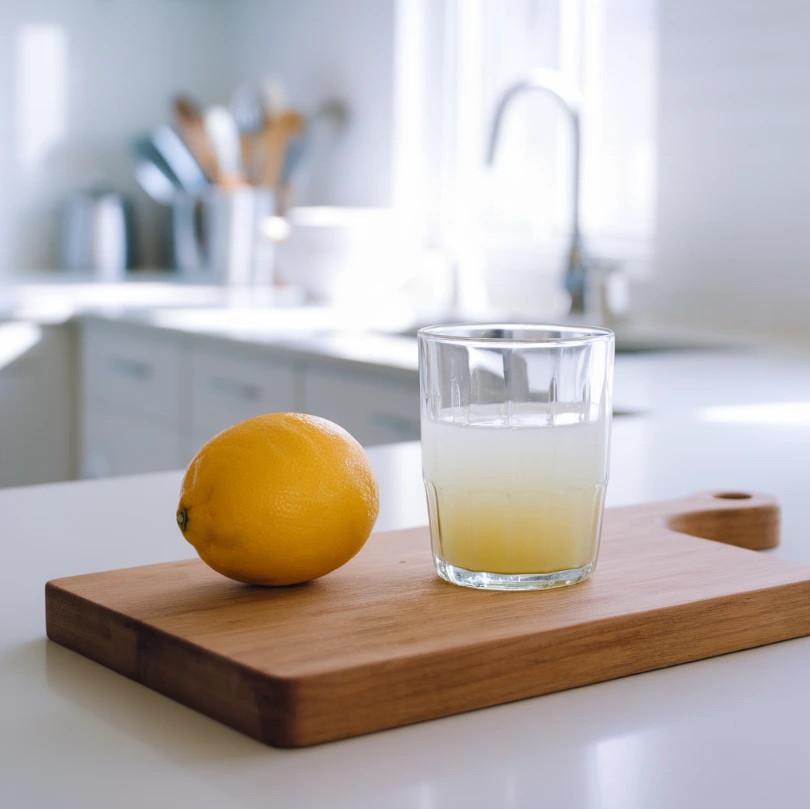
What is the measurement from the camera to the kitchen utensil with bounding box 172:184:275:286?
347 centimetres

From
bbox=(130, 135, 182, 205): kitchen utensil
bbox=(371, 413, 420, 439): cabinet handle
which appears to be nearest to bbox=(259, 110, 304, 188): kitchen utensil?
bbox=(130, 135, 182, 205): kitchen utensil

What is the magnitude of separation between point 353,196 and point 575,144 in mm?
1111

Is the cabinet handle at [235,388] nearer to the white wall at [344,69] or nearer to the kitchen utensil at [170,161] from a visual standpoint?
the white wall at [344,69]

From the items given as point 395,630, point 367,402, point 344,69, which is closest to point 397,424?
point 367,402

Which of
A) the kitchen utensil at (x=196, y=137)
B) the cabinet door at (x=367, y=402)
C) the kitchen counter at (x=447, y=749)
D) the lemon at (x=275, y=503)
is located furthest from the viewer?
the kitchen utensil at (x=196, y=137)

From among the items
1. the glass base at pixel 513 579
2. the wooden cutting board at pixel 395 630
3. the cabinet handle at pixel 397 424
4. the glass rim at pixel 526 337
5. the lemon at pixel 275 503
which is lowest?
the cabinet handle at pixel 397 424

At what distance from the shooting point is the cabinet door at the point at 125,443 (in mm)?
2613

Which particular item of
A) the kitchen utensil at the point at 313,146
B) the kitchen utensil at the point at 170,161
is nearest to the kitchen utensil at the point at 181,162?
the kitchen utensil at the point at 170,161

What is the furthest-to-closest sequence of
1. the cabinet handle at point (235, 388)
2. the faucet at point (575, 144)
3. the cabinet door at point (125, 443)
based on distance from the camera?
the cabinet door at point (125, 443), the faucet at point (575, 144), the cabinet handle at point (235, 388)

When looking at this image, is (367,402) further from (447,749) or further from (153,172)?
(153,172)

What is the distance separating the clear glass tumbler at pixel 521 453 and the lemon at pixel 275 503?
0.19 feet

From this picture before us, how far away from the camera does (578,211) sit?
2557 mm

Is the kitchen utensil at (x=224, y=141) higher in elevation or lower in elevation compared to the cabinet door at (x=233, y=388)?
higher

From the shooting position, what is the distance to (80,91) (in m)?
3.74
